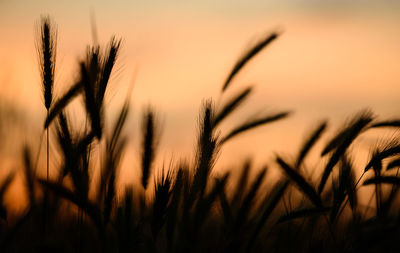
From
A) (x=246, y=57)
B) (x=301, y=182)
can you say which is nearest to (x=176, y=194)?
(x=301, y=182)

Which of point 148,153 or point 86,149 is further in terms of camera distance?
point 148,153

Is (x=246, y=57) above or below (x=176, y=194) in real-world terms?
above

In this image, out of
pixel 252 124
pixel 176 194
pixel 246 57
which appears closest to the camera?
pixel 176 194

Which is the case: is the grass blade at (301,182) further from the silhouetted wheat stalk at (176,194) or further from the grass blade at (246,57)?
the grass blade at (246,57)

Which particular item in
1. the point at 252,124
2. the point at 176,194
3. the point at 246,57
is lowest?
the point at 176,194

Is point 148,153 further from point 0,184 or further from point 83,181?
point 0,184

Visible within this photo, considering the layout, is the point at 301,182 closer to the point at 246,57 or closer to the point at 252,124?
the point at 252,124

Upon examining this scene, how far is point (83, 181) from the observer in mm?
2062

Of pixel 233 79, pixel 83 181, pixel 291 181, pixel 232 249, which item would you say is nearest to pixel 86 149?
pixel 83 181

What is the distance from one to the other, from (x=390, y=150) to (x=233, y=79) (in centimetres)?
100

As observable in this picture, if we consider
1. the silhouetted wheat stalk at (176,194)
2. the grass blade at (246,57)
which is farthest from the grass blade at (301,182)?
the grass blade at (246,57)

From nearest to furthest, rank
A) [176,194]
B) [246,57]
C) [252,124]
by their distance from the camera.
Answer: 1. [176,194]
2. [252,124]
3. [246,57]

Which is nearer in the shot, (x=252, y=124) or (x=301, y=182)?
(x=301, y=182)

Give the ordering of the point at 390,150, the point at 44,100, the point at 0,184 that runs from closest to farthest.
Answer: the point at 44,100 < the point at 390,150 < the point at 0,184
